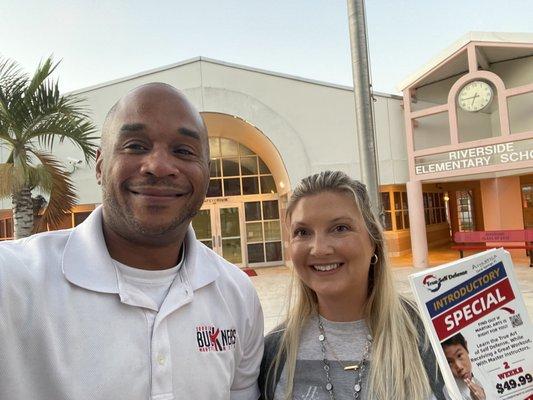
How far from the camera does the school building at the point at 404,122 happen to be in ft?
38.4

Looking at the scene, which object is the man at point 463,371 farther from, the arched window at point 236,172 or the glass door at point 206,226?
the arched window at point 236,172

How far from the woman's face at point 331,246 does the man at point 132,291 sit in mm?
378

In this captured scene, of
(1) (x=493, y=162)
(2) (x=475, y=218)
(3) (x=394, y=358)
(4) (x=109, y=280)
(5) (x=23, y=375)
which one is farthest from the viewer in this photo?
(2) (x=475, y=218)

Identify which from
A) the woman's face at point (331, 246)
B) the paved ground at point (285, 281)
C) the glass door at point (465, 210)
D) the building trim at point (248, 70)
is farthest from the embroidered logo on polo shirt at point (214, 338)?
the glass door at point (465, 210)

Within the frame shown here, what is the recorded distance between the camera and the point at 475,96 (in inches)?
459

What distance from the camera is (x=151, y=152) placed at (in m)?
1.60

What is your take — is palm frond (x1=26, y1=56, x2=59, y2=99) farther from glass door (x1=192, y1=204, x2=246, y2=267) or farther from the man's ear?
glass door (x1=192, y1=204, x2=246, y2=267)

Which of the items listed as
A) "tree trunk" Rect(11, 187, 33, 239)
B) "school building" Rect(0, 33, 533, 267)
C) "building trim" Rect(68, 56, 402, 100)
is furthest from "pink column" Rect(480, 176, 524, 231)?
"tree trunk" Rect(11, 187, 33, 239)

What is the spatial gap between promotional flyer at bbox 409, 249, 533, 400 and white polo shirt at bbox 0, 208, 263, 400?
0.79 m

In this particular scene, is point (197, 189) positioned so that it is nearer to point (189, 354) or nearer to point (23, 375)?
point (189, 354)

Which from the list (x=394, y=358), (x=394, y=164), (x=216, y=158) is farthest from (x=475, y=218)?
(x=394, y=358)

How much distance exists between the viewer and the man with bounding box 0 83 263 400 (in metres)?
1.34

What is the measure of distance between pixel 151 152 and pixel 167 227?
29 cm

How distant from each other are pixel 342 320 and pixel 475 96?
37.7ft
